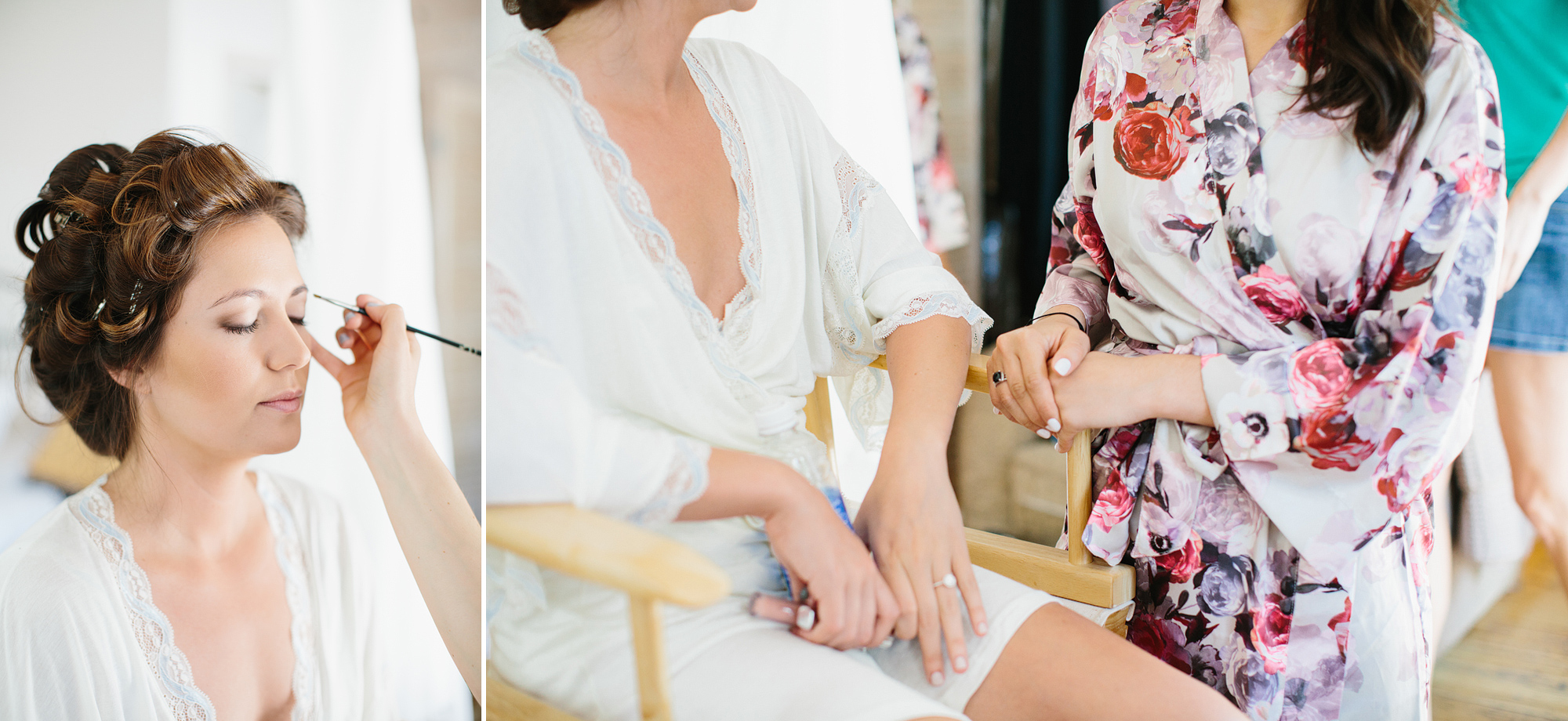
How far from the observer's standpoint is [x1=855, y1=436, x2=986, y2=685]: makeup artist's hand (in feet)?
2.81

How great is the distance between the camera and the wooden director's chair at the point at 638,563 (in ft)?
2.63

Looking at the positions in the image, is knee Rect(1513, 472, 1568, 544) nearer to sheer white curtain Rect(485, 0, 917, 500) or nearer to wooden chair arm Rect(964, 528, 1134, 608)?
wooden chair arm Rect(964, 528, 1134, 608)

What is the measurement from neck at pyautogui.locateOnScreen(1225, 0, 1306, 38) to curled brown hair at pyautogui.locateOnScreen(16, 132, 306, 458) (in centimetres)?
110

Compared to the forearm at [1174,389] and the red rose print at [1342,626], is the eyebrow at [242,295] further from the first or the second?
the red rose print at [1342,626]

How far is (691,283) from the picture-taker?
31.9 inches

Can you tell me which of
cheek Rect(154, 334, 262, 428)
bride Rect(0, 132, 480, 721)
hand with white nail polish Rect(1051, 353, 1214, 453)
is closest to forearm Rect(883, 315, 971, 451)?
hand with white nail polish Rect(1051, 353, 1214, 453)

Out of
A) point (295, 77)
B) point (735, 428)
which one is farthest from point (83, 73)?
point (735, 428)

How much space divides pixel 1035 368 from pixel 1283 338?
234 millimetres

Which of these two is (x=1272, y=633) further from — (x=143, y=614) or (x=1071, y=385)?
(x=143, y=614)

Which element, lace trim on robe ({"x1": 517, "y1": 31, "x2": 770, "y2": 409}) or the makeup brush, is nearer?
lace trim on robe ({"x1": 517, "y1": 31, "x2": 770, "y2": 409})

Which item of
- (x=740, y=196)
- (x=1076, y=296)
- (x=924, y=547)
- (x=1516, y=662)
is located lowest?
(x=1516, y=662)

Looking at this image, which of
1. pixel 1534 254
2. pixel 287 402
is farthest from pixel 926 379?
pixel 287 402

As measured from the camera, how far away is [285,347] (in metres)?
1.12

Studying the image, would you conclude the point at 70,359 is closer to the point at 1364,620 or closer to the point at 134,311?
the point at 134,311
